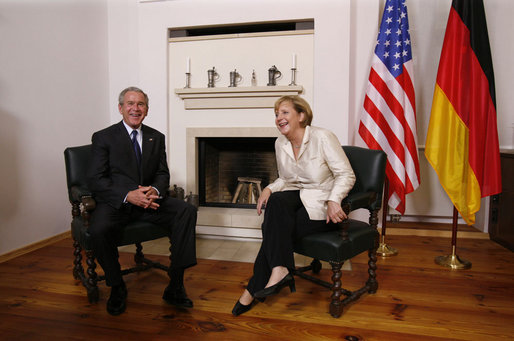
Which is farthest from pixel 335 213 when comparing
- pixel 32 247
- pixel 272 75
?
pixel 32 247

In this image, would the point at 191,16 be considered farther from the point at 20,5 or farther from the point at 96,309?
the point at 96,309

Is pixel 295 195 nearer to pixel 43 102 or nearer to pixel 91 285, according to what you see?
pixel 91 285

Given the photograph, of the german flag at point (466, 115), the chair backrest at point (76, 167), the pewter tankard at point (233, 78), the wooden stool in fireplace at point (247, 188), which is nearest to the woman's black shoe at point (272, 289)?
the chair backrest at point (76, 167)

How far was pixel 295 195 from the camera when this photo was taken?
6.81 ft

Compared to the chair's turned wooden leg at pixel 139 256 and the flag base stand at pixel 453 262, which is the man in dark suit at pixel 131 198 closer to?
the chair's turned wooden leg at pixel 139 256

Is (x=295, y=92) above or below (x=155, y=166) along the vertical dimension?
above

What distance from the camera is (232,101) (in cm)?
324

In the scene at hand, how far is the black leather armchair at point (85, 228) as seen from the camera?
76.6 inches

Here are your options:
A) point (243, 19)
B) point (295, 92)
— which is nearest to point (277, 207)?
point (295, 92)

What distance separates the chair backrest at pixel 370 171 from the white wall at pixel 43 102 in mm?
2451

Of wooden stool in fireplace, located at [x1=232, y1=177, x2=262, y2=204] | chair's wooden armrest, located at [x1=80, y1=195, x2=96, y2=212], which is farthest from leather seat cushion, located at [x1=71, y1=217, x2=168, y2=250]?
wooden stool in fireplace, located at [x1=232, y1=177, x2=262, y2=204]

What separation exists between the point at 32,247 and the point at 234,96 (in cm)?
206

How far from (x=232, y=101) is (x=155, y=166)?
1.24 m

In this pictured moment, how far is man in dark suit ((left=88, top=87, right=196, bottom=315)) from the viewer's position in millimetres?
1867
